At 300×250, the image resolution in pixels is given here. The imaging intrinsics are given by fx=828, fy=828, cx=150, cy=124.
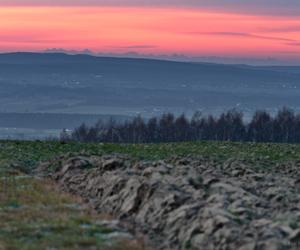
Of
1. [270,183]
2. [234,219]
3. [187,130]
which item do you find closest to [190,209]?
[234,219]

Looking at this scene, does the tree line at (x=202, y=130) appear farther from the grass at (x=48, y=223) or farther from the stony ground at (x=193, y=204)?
the grass at (x=48, y=223)

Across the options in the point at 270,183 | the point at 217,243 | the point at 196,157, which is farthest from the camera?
the point at 196,157

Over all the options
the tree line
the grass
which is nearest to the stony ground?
the grass

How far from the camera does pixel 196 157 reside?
112 ft

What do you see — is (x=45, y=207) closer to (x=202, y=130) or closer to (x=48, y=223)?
(x=48, y=223)

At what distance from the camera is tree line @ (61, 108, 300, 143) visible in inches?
3947

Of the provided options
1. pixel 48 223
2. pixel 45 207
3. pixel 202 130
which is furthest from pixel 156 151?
pixel 202 130

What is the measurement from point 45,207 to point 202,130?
280ft

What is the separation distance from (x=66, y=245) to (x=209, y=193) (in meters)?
4.69

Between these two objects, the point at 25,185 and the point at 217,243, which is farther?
the point at 25,185

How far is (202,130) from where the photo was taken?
341 feet

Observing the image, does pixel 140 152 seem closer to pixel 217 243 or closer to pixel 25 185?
pixel 25 185

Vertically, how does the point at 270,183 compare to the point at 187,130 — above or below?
above

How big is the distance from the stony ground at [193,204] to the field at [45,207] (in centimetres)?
78
